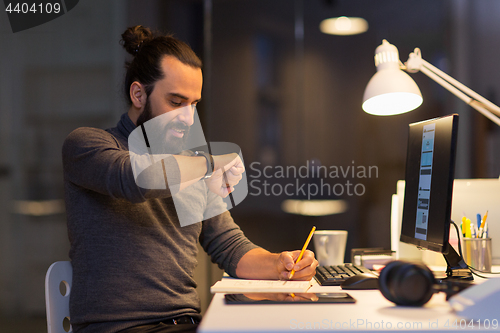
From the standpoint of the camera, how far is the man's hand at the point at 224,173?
112 centimetres

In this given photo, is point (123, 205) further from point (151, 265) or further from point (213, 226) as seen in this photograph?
point (213, 226)

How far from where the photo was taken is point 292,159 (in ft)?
6.84

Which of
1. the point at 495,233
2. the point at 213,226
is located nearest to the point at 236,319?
the point at 213,226

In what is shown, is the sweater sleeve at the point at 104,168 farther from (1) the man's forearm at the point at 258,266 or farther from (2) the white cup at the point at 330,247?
(2) the white cup at the point at 330,247

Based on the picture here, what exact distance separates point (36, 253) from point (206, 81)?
118 centimetres

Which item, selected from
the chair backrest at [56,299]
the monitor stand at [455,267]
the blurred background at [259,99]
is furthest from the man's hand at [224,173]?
the blurred background at [259,99]

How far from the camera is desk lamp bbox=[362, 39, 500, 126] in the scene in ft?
4.37

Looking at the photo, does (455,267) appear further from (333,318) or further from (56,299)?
(56,299)

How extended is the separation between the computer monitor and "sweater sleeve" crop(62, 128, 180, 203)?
648 millimetres

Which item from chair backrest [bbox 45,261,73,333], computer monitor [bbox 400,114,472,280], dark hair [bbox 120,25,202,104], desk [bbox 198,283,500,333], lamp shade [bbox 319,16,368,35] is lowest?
chair backrest [bbox 45,261,73,333]

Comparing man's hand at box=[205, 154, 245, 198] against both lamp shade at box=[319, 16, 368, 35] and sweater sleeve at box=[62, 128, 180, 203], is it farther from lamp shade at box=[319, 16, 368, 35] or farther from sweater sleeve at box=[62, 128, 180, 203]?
lamp shade at box=[319, 16, 368, 35]

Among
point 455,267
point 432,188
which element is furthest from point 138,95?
point 455,267

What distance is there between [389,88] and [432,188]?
452mm

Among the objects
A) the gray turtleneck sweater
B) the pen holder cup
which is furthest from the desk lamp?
the gray turtleneck sweater
